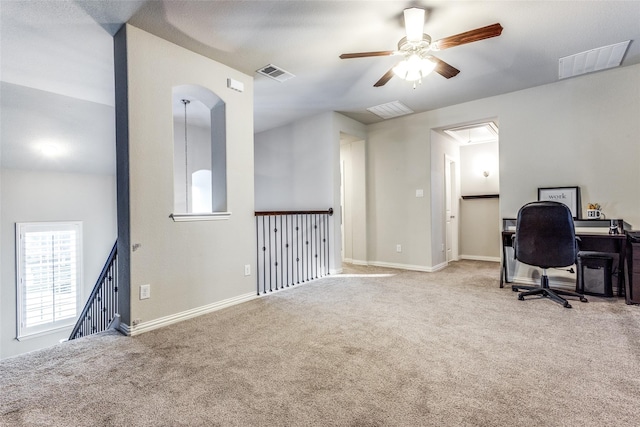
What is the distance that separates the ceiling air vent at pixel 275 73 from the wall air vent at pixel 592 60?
293 cm

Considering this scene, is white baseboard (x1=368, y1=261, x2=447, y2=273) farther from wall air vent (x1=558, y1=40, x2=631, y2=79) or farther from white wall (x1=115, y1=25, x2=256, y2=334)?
wall air vent (x1=558, y1=40, x2=631, y2=79)

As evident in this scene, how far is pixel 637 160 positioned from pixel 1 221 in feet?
26.5

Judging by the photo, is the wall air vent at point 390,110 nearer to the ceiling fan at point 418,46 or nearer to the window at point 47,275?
the ceiling fan at point 418,46

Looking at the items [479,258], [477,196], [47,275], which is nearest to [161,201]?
[47,275]

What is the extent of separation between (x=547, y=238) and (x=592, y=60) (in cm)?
→ 200

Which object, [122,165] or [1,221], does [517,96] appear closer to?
[122,165]

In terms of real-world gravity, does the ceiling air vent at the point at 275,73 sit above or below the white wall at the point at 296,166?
above

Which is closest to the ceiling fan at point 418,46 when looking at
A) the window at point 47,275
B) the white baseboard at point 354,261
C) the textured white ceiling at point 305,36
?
the textured white ceiling at point 305,36

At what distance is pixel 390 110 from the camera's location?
15.6ft

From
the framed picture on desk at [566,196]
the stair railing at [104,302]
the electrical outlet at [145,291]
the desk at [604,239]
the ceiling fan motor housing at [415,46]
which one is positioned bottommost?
the stair railing at [104,302]

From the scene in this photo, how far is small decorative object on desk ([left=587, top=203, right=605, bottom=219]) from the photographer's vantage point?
3.42 meters

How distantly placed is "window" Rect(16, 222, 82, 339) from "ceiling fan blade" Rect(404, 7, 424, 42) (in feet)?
18.1

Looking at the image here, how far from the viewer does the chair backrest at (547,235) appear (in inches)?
113

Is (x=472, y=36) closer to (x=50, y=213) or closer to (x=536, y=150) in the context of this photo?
(x=536, y=150)
